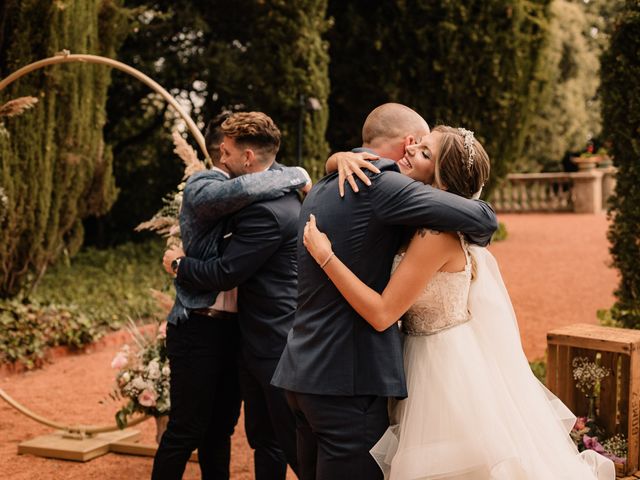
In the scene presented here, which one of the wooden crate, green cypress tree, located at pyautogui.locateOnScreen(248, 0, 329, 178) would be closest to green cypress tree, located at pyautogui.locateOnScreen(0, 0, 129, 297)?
green cypress tree, located at pyautogui.locateOnScreen(248, 0, 329, 178)

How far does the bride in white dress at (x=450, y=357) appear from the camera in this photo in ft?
8.92

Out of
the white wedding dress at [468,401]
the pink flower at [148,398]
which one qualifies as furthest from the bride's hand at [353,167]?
the pink flower at [148,398]

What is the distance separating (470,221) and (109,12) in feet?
25.2

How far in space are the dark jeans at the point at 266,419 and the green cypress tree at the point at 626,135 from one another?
3.45 meters

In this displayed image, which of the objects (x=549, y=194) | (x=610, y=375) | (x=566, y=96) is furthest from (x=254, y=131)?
(x=566, y=96)

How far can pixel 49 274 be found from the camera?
39.2 ft

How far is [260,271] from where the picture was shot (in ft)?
12.2

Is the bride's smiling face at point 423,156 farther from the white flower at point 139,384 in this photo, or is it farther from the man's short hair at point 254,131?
the white flower at point 139,384

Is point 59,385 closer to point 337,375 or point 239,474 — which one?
point 239,474

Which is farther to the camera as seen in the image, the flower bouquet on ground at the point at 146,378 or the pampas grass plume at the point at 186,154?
the flower bouquet on ground at the point at 146,378

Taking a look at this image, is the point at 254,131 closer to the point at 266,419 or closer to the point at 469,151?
the point at 469,151

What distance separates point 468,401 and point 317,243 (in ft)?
2.52

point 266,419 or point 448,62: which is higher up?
point 448,62

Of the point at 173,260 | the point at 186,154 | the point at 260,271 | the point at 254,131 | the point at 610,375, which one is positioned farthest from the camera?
the point at 186,154
